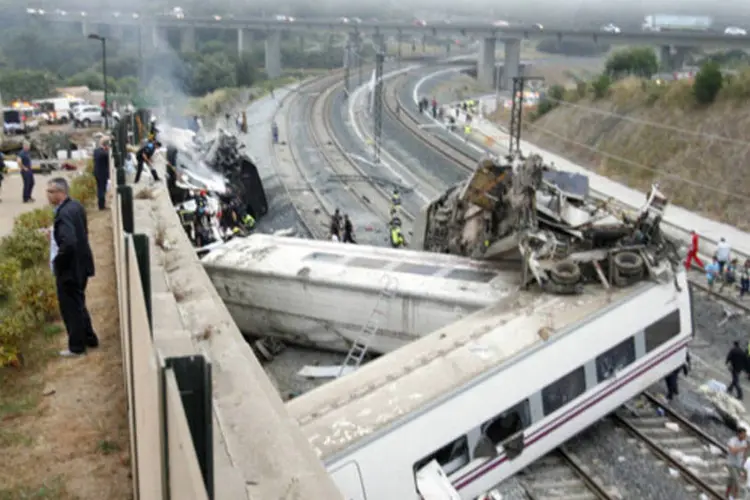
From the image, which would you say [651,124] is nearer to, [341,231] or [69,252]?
[341,231]

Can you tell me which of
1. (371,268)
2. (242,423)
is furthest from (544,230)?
(242,423)

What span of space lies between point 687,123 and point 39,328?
3540cm

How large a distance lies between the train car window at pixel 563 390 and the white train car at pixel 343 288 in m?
2.72

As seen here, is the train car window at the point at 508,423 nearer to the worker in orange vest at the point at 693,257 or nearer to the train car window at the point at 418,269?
the train car window at the point at 418,269

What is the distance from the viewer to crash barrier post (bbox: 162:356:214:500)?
132 inches

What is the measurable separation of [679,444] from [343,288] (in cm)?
676

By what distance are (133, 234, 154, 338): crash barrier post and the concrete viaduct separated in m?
60.4

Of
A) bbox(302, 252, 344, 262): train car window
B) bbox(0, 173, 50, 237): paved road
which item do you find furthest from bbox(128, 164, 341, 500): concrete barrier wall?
bbox(0, 173, 50, 237): paved road

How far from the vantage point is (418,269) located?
650 inches

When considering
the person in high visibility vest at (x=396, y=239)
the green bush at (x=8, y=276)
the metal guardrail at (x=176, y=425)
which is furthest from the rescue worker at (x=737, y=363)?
the metal guardrail at (x=176, y=425)

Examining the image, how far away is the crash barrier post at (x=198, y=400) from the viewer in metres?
3.34

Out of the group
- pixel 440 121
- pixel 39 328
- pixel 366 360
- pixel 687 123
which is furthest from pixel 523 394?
pixel 440 121

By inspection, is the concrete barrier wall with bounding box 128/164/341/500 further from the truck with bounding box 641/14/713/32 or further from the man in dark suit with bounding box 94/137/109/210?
the truck with bounding box 641/14/713/32

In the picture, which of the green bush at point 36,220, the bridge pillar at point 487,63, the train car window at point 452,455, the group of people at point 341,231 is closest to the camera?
the train car window at point 452,455
